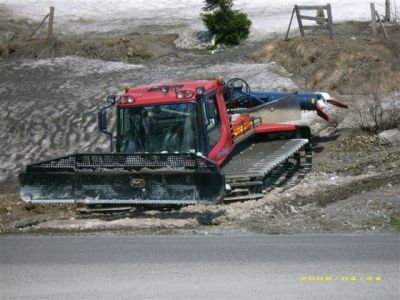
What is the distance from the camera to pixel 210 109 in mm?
15328

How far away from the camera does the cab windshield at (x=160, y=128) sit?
14.9 m

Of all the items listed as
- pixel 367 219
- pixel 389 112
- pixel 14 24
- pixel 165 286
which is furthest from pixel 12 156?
pixel 14 24

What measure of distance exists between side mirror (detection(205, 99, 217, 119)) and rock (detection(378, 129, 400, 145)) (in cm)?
599

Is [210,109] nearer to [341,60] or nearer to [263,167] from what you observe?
[263,167]

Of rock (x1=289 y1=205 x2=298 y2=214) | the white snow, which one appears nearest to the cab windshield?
rock (x1=289 y1=205 x2=298 y2=214)

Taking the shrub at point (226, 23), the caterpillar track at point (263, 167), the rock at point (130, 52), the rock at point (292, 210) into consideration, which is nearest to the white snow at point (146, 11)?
the shrub at point (226, 23)

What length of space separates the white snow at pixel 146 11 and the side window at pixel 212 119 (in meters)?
22.4

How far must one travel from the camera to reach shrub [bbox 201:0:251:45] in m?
35.2

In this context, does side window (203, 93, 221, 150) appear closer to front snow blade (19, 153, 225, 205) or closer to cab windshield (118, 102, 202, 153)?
cab windshield (118, 102, 202, 153)

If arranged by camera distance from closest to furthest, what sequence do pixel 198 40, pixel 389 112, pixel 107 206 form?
1. pixel 107 206
2. pixel 389 112
3. pixel 198 40

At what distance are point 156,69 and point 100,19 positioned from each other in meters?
14.7

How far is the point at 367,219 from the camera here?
1302cm

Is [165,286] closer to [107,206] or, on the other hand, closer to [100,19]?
[107,206]

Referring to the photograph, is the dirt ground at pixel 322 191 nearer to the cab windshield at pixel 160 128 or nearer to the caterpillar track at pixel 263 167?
the caterpillar track at pixel 263 167
